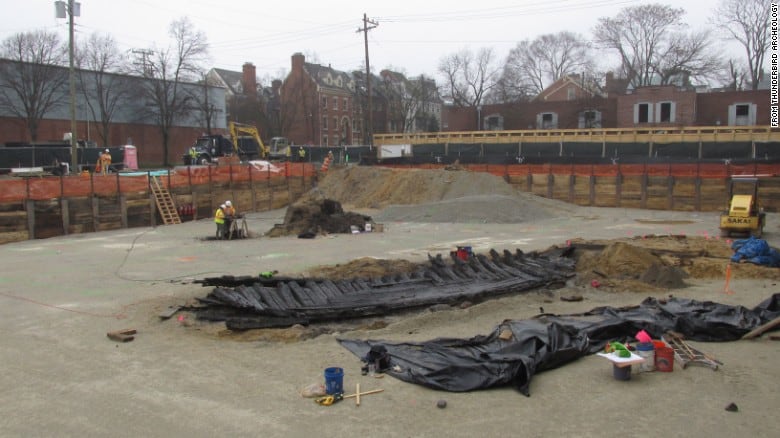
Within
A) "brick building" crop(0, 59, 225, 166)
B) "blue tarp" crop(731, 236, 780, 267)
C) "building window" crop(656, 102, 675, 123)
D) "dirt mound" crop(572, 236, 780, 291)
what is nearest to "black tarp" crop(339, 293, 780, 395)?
"dirt mound" crop(572, 236, 780, 291)

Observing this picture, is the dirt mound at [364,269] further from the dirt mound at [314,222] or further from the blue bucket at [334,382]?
the dirt mound at [314,222]

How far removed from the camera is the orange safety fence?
2328 centimetres

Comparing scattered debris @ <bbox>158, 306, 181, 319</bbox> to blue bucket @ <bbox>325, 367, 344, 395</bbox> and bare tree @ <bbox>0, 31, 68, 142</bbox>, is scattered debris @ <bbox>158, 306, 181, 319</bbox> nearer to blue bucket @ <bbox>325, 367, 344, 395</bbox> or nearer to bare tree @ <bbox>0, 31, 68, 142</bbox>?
blue bucket @ <bbox>325, 367, 344, 395</bbox>

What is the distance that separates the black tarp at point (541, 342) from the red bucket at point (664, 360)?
94 centimetres

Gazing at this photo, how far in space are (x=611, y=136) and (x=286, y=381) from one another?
44031mm

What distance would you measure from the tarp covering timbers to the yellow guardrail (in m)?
32.6

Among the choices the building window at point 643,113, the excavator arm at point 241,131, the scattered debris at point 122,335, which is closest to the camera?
the scattered debris at point 122,335

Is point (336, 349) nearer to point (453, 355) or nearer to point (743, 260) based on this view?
point (453, 355)

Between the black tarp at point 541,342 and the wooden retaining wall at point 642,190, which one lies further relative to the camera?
the wooden retaining wall at point 642,190

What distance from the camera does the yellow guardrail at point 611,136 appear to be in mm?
41125

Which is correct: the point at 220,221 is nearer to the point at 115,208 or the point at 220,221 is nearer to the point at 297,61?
the point at 115,208

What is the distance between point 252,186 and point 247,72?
4947 centimetres

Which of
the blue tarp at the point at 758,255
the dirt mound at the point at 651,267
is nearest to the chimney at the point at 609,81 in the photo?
the dirt mound at the point at 651,267

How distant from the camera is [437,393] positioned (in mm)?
7059
